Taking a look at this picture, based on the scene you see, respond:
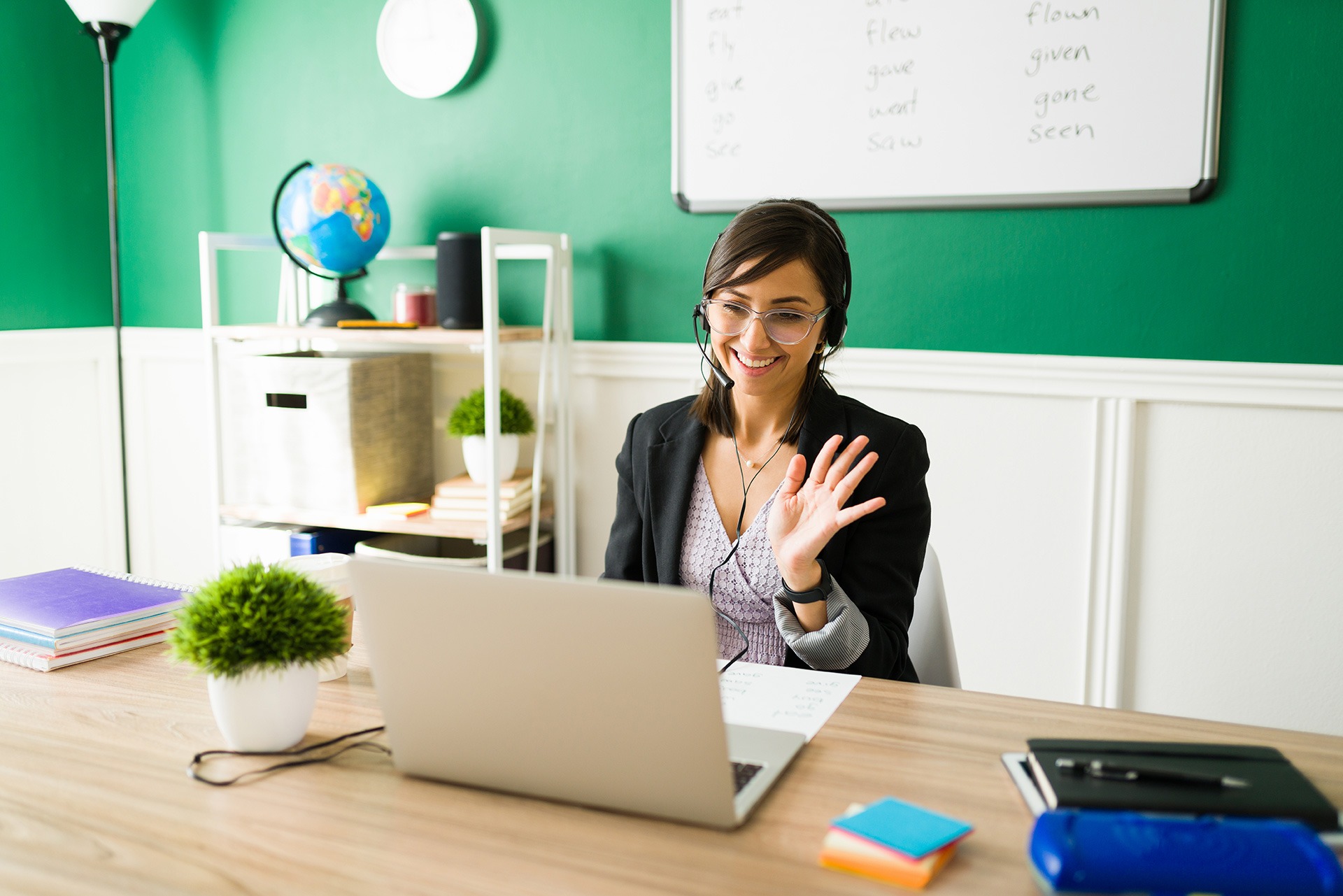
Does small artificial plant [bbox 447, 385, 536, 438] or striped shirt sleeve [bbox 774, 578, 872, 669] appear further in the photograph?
small artificial plant [bbox 447, 385, 536, 438]

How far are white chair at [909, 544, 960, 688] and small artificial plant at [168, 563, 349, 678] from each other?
2.66 feet

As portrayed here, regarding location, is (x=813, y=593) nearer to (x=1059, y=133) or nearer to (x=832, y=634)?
(x=832, y=634)

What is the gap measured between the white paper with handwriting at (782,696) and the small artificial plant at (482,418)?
1395 mm

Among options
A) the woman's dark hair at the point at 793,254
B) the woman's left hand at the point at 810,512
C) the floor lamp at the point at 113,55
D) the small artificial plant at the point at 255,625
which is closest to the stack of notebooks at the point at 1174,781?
the woman's left hand at the point at 810,512

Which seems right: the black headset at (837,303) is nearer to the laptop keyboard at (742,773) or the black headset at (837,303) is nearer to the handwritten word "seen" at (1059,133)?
the laptop keyboard at (742,773)

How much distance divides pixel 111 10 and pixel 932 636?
8.46 ft

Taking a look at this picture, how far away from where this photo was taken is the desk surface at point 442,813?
31.2 inches

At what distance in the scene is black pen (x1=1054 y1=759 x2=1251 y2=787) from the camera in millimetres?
862

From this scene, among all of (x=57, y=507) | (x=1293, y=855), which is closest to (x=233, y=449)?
(x=57, y=507)

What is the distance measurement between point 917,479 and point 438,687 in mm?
835

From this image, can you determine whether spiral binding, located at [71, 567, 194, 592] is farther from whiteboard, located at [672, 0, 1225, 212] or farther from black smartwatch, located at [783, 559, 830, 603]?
whiteboard, located at [672, 0, 1225, 212]

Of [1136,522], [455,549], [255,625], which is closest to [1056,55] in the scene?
[1136,522]

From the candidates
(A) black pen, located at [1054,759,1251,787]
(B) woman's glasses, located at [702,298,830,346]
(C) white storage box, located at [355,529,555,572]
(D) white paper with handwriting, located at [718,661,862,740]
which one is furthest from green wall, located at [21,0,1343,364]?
(A) black pen, located at [1054,759,1251,787]

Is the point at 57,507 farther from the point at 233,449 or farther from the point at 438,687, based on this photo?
the point at 438,687
